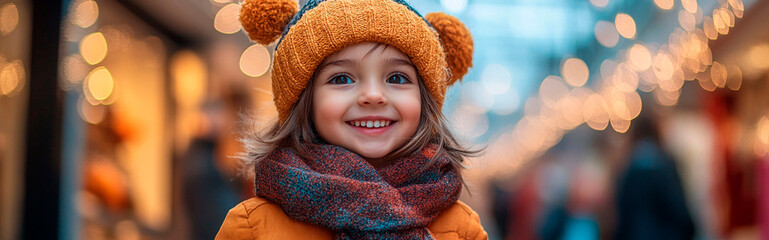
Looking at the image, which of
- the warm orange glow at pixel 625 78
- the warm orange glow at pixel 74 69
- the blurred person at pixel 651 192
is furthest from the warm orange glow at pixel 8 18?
the warm orange glow at pixel 625 78

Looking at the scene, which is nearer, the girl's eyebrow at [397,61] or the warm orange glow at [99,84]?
the girl's eyebrow at [397,61]

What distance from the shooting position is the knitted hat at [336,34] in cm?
192

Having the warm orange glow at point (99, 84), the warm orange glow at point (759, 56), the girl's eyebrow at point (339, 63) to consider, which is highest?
the warm orange glow at point (759, 56)

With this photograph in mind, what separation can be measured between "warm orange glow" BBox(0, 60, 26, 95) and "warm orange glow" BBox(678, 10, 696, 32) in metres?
4.90

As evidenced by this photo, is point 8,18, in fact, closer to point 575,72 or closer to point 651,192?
point 651,192

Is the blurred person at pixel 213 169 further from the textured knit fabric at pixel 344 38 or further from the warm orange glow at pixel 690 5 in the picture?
the warm orange glow at pixel 690 5

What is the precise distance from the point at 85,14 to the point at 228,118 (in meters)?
2.21

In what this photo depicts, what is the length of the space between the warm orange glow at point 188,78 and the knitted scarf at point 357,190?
4629 millimetres

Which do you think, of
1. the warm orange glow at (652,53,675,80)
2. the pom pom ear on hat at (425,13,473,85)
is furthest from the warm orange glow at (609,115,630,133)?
the pom pom ear on hat at (425,13,473,85)

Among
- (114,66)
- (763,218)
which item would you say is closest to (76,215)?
(114,66)

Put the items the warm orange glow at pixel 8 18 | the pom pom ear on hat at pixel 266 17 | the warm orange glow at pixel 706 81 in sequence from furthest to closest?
the warm orange glow at pixel 706 81 < the warm orange glow at pixel 8 18 < the pom pom ear on hat at pixel 266 17

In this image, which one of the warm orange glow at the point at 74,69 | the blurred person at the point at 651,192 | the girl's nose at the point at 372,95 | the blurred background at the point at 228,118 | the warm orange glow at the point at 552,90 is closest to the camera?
the girl's nose at the point at 372,95

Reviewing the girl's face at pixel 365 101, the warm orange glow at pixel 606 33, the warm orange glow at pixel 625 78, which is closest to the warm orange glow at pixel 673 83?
the warm orange glow at pixel 625 78

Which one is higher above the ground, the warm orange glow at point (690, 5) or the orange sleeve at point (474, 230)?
the warm orange glow at point (690, 5)
